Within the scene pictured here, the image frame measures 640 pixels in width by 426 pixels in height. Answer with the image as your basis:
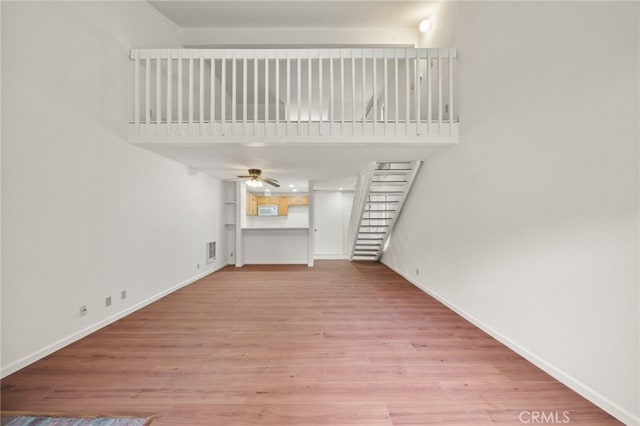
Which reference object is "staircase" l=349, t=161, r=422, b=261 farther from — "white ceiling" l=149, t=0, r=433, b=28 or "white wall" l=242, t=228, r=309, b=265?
"white ceiling" l=149, t=0, r=433, b=28

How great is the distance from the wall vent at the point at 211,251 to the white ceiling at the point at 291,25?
168 cm

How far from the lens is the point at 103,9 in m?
2.59

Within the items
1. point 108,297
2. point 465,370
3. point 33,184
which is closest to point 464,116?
point 465,370

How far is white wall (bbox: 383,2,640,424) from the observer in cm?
137

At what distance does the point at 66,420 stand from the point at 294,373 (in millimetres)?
1365

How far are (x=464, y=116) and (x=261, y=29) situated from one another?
3879 millimetres

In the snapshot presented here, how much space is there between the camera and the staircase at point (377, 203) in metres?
4.19

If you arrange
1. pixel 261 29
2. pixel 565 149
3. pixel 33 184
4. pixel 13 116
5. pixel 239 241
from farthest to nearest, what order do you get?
pixel 239 241
pixel 261 29
pixel 33 184
pixel 13 116
pixel 565 149

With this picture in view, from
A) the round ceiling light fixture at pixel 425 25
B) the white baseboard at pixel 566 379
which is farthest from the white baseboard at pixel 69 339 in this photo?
the round ceiling light fixture at pixel 425 25

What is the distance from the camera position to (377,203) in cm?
510

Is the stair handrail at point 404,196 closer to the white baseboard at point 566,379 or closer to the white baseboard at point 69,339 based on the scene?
the white baseboard at point 566,379

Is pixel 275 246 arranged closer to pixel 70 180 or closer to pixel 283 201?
pixel 283 201

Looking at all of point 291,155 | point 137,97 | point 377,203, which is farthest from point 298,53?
point 377,203

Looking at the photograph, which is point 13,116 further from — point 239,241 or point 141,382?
point 239,241
